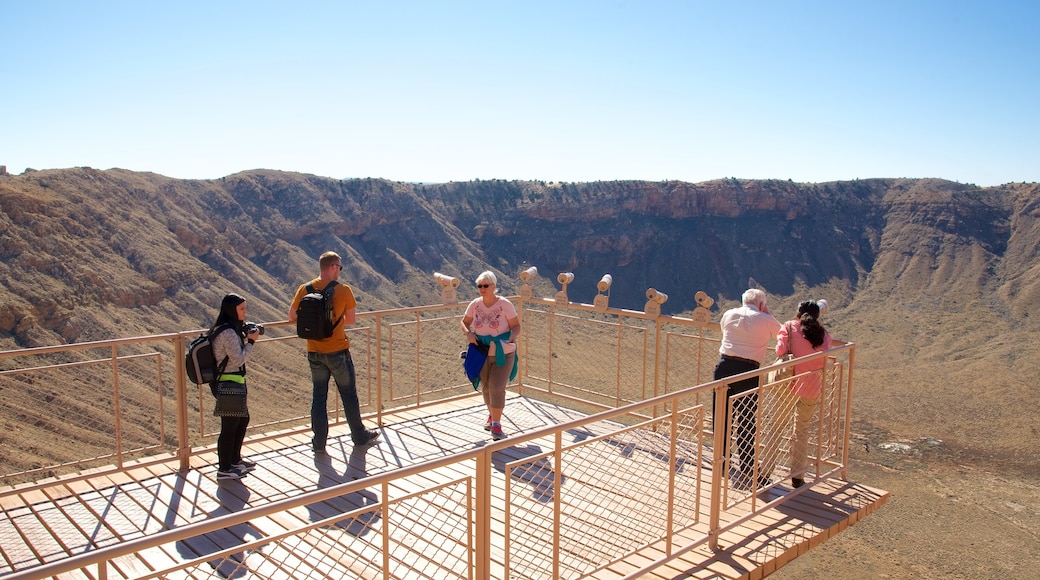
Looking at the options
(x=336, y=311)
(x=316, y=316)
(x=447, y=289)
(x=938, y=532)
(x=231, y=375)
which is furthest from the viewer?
(x=938, y=532)

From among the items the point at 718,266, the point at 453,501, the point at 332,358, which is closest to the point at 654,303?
the point at 332,358

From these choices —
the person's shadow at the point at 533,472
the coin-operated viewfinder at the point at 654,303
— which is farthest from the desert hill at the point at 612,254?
the person's shadow at the point at 533,472

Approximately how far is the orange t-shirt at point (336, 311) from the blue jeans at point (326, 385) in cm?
7

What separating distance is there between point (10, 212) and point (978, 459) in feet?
97.7

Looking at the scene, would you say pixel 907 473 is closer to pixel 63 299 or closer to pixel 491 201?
pixel 63 299

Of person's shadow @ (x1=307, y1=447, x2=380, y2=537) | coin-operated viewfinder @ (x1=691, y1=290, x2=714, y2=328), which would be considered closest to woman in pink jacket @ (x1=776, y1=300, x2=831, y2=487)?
coin-operated viewfinder @ (x1=691, y1=290, x2=714, y2=328)

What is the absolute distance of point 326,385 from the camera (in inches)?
253

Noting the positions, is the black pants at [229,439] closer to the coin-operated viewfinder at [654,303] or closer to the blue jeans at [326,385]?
the blue jeans at [326,385]

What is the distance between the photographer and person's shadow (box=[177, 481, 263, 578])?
4348 millimetres

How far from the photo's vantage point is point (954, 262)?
136 ft

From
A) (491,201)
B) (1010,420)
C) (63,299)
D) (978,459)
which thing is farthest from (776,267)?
(63,299)

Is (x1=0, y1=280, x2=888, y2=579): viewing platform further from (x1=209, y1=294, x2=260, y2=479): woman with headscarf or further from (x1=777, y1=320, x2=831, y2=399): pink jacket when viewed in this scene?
(x1=209, y1=294, x2=260, y2=479): woman with headscarf

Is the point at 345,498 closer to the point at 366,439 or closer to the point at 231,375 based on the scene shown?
the point at 366,439

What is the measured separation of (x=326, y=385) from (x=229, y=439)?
980 millimetres
